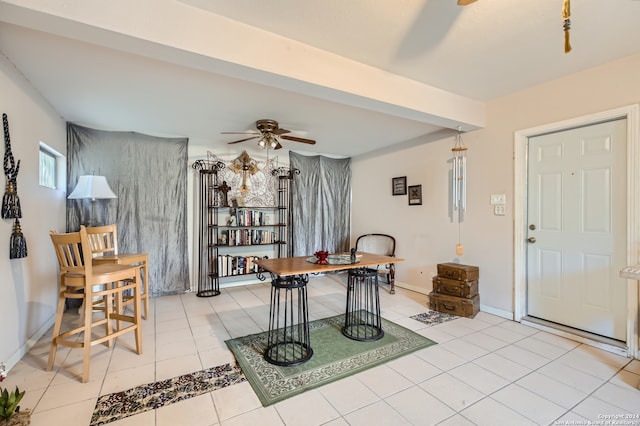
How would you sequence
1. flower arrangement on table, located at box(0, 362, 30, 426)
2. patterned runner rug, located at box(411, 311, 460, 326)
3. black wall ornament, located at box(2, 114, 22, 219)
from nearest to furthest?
flower arrangement on table, located at box(0, 362, 30, 426) → black wall ornament, located at box(2, 114, 22, 219) → patterned runner rug, located at box(411, 311, 460, 326)

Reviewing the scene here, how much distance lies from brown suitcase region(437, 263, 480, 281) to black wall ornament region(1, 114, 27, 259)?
398 cm

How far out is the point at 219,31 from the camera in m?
1.83

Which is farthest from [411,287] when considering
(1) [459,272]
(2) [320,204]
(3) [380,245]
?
(2) [320,204]

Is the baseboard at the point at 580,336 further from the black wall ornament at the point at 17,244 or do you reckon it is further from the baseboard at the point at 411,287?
the black wall ornament at the point at 17,244

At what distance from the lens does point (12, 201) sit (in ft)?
7.00

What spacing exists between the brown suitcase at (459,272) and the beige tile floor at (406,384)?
540 mm

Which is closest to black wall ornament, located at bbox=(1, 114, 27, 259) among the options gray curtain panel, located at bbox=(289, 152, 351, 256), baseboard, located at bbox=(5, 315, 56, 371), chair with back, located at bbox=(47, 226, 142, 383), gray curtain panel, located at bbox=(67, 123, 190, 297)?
chair with back, located at bbox=(47, 226, 142, 383)

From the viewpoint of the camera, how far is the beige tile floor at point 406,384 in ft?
5.50

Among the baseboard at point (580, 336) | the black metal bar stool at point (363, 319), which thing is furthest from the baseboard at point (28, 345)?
the baseboard at point (580, 336)

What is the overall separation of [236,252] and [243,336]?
214cm

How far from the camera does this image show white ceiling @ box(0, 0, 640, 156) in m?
1.69

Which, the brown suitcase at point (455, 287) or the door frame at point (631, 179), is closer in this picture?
the door frame at point (631, 179)

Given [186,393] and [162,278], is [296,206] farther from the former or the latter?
[186,393]

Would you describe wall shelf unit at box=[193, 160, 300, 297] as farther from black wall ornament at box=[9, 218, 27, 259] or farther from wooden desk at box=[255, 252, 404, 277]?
Result: black wall ornament at box=[9, 218, 27, 259]
